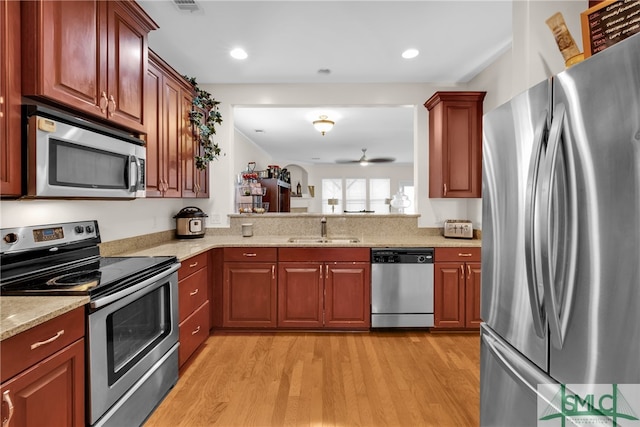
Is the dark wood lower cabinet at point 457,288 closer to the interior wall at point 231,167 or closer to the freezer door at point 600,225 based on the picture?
the interior wall at point 231,167

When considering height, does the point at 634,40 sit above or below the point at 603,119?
above

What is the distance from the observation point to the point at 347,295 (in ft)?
10.2

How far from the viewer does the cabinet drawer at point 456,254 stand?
3.08 meters

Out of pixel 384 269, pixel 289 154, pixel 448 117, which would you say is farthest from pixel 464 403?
pixel 289 154

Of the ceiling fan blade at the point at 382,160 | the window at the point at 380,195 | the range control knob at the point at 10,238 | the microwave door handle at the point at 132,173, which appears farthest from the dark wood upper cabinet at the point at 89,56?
the window at the point at 380,195

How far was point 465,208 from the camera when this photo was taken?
12.0ft

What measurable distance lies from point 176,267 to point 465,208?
3.02m

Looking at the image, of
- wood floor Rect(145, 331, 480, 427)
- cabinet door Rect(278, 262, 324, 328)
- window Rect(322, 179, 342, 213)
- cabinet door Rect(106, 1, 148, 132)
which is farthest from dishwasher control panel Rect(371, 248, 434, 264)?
window Rect(322, 179, 342, 213)

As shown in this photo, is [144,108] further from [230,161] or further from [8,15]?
[230,161]

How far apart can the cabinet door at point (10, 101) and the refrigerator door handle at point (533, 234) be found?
1913 mm

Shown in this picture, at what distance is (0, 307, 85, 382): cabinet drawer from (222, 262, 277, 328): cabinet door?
177 centimetres

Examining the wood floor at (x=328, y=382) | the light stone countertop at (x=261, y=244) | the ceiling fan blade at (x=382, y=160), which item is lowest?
the wood floor at (x=328, y=382)

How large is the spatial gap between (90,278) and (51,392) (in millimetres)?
540

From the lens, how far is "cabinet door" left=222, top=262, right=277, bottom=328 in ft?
10.2
